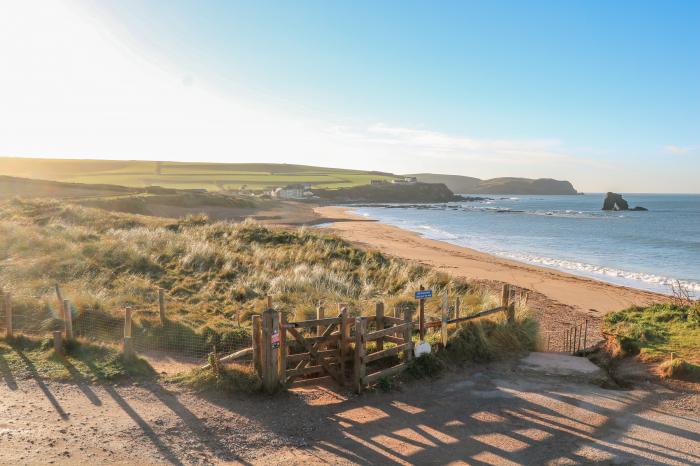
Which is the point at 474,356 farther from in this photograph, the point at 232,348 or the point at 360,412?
the point at 232,348

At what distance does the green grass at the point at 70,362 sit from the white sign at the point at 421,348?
5547mm

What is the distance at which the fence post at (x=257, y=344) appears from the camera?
380 inches

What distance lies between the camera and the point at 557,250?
145 feet

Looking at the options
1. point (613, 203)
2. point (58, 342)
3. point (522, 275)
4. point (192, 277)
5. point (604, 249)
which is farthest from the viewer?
point (613, 203)

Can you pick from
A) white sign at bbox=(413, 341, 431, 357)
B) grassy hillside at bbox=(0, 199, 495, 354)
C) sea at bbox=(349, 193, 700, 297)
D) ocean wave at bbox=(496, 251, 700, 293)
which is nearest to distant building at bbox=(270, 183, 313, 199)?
sea at bbox=(349, 193, 700, 297)

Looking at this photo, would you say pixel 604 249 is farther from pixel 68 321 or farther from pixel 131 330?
pixel 68 321

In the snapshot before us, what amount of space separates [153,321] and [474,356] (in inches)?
334

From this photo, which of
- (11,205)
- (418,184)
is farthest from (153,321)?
(418,184)

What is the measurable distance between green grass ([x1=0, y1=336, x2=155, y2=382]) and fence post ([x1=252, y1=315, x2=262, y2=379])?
2.35m

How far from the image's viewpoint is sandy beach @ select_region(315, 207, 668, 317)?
2321 centimetres

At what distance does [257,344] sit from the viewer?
9.73m

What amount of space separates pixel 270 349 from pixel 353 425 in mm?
2056

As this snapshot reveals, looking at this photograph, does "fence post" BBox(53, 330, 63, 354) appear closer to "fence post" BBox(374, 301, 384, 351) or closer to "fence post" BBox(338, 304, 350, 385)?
"fence post" BBox(338, 304, 350, 385)

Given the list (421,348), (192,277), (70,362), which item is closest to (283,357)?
(421,348)
